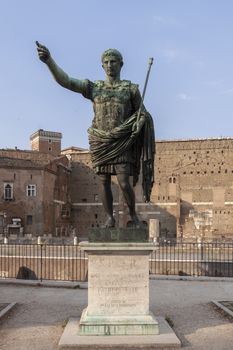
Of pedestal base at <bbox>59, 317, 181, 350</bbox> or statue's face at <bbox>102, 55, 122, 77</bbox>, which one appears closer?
pedestal base at <bbox>59, 317, 181, 350</bbox>

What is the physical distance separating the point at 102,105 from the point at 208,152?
43.6m

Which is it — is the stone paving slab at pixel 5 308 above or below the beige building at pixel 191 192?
below

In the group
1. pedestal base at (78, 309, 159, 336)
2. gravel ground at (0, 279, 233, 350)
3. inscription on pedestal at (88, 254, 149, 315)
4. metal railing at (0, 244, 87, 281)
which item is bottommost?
metal railing at (0, 244, 87, 281)

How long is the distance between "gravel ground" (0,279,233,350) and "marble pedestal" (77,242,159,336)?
70 cm

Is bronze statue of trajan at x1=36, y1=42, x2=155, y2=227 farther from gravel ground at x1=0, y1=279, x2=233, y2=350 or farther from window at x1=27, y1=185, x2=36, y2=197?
window at x1=27, y1=185, x2=36, y2=197

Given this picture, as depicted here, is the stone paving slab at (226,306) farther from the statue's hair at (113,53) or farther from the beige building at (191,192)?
the beige building at (191,192)

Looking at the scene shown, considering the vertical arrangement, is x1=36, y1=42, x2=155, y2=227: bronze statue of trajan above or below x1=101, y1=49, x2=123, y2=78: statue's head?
below

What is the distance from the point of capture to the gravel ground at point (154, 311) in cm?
630

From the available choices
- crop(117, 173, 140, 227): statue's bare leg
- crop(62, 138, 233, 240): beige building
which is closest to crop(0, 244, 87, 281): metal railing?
crop(117, 173, 140, 227): statue's bare leg

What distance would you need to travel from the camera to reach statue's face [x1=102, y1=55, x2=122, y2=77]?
6754mm

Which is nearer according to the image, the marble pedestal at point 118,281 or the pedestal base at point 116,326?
the pedestal base at point 116,326

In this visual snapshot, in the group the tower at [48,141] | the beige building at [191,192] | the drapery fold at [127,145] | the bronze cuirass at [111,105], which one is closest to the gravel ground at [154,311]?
the drapery fold at [127,145]

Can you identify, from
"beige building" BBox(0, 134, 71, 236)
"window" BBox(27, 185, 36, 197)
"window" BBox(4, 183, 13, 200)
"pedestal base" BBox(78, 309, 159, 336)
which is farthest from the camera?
"window" BBox(27, 185, 36, 197)

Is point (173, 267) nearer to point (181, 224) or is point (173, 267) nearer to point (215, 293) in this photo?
point (215, 293)
